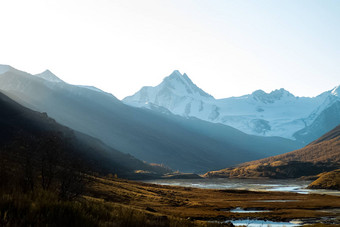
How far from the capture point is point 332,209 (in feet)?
274

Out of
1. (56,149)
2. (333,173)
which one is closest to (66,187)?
(56,149)

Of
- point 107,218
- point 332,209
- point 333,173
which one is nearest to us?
point 107,218

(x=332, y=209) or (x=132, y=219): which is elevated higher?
(x=132, y=219)

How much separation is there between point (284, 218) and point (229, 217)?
1087 cm

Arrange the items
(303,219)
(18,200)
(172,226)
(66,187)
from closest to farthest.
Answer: (18,200) < (172,226) < (66,187) < (303,219)

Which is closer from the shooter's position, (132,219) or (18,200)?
(18,200)

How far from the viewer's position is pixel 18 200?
11727 millimetres

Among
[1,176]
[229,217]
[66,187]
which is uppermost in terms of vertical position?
[1,176]

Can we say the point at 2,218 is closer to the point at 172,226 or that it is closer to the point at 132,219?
the point at 132,219

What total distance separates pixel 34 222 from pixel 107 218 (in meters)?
3.79

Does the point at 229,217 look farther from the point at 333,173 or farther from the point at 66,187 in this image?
the point at 333,173

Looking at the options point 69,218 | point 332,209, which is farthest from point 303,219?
point 69,218

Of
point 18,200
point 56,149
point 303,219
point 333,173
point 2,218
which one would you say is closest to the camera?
point 2,218

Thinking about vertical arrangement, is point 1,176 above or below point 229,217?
above
